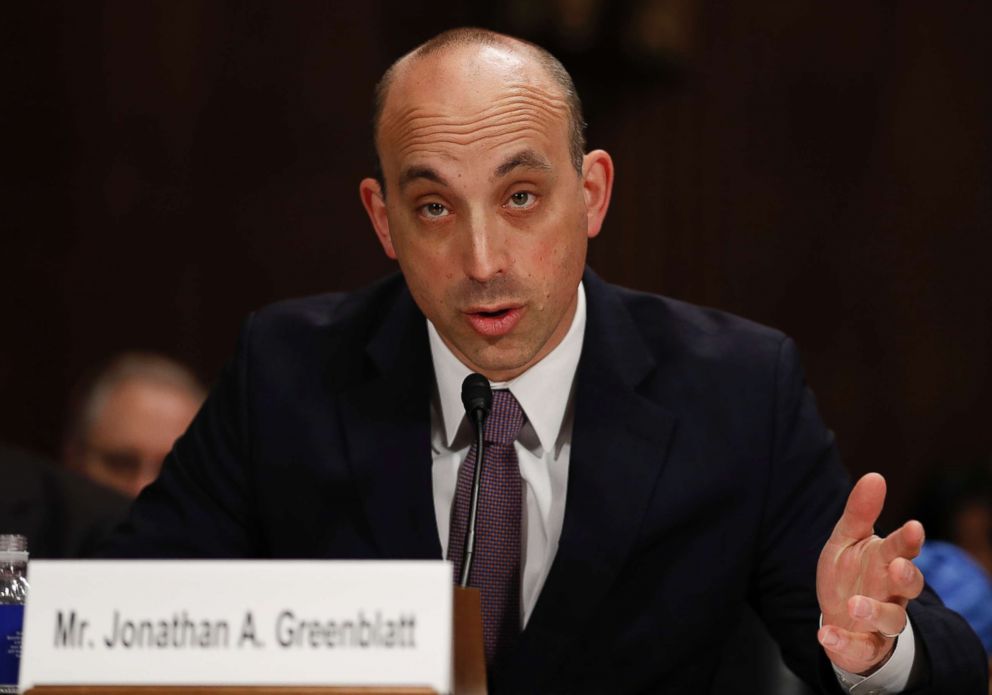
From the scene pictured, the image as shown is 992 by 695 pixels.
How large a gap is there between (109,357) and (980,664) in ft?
11.3

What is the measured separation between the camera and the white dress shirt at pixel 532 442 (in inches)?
79.8

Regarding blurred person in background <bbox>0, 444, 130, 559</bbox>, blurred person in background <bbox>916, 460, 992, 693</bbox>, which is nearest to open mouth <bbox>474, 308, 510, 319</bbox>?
blurred person in background <bbox>0, 444, 130, 559</bbox>

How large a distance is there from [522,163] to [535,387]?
38cm

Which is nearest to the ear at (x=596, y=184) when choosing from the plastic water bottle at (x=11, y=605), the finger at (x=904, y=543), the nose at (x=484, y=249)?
the nose at (x=484, y=249)

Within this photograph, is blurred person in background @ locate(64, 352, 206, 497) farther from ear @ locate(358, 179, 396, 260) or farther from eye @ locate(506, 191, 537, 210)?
eye @ locate(506, 191, 537, 210)

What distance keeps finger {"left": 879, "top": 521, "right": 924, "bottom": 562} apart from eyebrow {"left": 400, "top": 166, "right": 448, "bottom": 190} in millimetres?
743

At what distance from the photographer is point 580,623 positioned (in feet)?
6.37

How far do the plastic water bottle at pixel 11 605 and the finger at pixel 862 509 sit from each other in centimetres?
97

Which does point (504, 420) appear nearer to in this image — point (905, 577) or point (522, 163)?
point (522, 163)

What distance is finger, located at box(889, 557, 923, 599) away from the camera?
1.55 metres

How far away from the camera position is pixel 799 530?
6.68 feet

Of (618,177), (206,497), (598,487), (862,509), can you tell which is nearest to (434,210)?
(598,487)

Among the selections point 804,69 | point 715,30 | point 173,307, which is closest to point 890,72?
point 804,69

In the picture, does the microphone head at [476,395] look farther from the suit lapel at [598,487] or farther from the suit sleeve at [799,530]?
the suit sleeve at [799,530]
